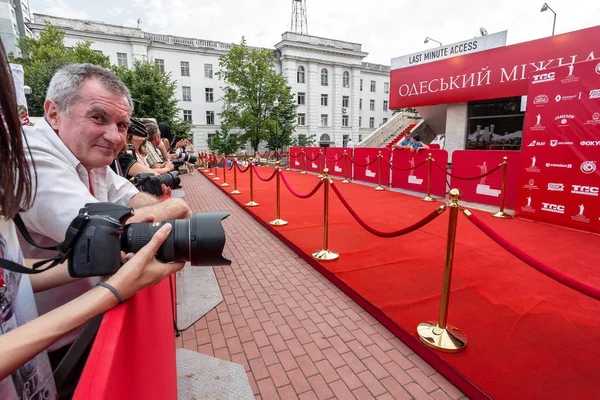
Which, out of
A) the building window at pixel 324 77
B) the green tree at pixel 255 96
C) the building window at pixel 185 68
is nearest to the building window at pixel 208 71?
the green tree at pixel 255 96

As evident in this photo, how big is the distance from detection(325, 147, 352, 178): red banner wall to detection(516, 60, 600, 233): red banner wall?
21.8 feet

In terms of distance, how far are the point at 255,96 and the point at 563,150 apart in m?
32.4

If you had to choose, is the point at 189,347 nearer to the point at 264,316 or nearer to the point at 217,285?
the point at 264,316

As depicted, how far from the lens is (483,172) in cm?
711

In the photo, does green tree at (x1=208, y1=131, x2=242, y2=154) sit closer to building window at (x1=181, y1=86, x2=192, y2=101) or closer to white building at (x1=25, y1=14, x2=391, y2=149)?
white building at (x1=25, y1=14, x2=391, y2=149)

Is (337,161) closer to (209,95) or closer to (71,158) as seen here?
(71,158)

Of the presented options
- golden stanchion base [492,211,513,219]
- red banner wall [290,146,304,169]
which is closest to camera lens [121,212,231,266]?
golden stanchion base [492,211,513,219]

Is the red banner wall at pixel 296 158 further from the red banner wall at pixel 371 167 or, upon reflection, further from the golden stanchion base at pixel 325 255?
the golden stanchion base at pixel 325 255

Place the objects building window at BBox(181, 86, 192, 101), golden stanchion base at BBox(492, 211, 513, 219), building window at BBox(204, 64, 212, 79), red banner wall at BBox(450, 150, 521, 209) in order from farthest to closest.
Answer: building window at BBox(204, 64, 212, 79), building window at BBox(181, 86, 192, 101), red banner wall at BBox(450, 150, 521, 209), golden stanchion base at BBox(492, 211, 513, 219)

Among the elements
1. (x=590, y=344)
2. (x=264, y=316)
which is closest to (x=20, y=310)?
(x=264, y=316)

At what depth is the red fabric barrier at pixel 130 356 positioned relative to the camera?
0.74 m

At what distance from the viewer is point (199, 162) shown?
2314 cm

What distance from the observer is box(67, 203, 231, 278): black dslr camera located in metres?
0.93

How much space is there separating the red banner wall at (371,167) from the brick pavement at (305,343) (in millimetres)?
6933
